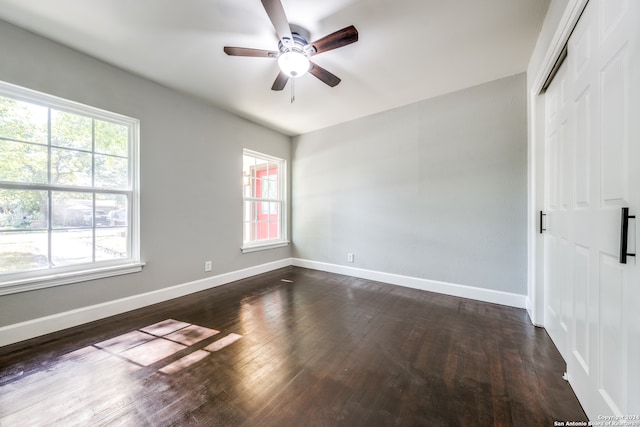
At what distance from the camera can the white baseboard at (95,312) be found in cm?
195

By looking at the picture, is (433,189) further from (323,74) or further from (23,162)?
(23,162)

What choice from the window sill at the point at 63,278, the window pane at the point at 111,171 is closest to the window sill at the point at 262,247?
the window sill at the point at 63,278

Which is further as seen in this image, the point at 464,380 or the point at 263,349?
the point at 263,349

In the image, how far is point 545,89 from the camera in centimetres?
211

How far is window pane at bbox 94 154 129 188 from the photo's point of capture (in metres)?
2.43

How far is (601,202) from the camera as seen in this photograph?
1161 millimetres

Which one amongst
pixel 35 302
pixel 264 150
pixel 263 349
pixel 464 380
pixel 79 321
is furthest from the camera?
pixel 264 150

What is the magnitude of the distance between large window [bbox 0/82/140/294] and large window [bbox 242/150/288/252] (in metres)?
1.60

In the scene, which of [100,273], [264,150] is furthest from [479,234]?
[100,273]

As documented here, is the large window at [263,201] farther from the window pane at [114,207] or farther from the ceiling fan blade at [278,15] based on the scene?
the ceiling fan blade at [278,15]

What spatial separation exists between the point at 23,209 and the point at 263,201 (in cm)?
275

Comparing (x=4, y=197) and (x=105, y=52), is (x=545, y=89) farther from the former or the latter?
(x=4, y=197)

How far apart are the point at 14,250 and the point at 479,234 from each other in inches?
183

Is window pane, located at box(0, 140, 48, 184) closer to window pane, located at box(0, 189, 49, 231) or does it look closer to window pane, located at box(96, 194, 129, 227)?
window pane, located at box(0, 189, 49, 231)
